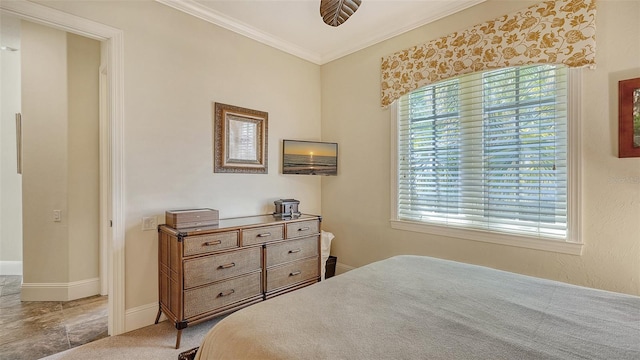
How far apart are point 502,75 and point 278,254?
2561 mm

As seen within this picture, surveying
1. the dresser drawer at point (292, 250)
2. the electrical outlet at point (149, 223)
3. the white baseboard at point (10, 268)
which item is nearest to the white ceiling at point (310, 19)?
the electrical outlet at point (149, 223)

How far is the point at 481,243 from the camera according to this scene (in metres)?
→ 2.55

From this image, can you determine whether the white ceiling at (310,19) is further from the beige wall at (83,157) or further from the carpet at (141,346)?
the carpet at (141,346)

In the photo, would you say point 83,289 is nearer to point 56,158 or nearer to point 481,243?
point 56,158

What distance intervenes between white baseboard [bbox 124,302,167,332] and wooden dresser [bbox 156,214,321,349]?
2.5 inches

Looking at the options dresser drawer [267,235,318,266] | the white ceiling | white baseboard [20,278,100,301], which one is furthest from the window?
white baseboard [20,278,100,301]

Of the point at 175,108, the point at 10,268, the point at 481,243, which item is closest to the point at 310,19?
the point at 175,108

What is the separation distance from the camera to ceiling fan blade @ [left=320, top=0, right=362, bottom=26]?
181 cm

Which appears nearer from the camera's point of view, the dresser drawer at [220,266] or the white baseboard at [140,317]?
the dresser drawer at [220,266]

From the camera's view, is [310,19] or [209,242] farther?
[310,19]

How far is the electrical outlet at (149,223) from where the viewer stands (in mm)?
2449

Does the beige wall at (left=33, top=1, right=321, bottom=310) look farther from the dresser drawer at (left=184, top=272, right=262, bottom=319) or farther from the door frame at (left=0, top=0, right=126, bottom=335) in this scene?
the dresser drawer at (left=184, top=272, right=262, bottom=319)

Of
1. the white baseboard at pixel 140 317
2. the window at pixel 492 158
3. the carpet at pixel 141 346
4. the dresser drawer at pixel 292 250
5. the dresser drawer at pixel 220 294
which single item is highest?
the window at pixel 492 158

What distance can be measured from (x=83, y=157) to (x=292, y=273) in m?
2.59
